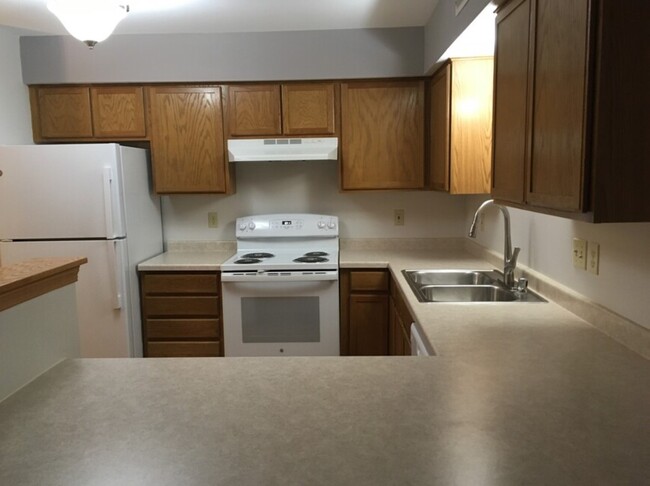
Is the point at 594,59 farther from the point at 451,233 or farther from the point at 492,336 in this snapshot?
the point at 451,233

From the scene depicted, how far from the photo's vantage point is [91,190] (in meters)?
2.86

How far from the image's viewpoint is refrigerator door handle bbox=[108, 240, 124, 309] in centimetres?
289

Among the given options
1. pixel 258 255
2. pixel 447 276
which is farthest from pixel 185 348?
pixel 447 276

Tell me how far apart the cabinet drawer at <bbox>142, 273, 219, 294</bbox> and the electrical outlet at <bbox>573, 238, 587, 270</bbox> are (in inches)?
82.3

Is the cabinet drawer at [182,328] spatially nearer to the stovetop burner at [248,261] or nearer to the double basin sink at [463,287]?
the stovetop burner at [248,261]

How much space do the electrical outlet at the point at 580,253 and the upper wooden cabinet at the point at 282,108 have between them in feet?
5.87

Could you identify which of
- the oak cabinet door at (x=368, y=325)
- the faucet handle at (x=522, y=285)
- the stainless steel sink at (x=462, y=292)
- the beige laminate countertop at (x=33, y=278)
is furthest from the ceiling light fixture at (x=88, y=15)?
the faucet handle at (x=522, y=285)

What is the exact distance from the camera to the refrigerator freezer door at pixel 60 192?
2830mm

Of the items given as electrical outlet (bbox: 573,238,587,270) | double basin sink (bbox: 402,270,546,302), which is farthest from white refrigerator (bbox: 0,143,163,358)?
electrical outlet (bbox: 573,238,587,270)

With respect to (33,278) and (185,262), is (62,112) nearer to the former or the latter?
(185,262)

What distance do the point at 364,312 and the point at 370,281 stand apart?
206 millimetres

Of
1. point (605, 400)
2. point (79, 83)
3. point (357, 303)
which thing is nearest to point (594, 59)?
point (605, 400)

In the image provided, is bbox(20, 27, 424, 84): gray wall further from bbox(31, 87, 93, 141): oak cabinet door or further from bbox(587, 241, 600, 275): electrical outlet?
bbox(587, 241, 600, 275): electrical outlet

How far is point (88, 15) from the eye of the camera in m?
1.93
